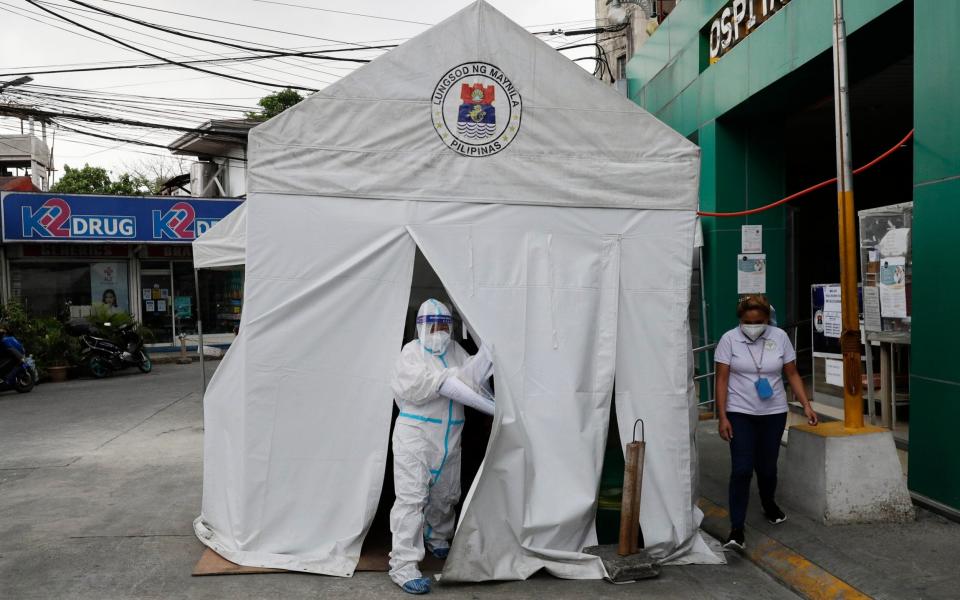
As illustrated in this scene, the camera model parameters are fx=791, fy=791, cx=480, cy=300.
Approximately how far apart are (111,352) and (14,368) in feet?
8.41

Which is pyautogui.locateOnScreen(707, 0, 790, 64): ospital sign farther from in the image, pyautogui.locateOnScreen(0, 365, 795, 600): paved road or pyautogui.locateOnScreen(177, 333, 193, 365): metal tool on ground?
pyautogui.locateOnScreen(177, 333, 193, 365): metal tool on ground

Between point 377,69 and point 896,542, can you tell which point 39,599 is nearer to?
point 377,69

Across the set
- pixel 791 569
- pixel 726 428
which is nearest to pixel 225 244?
pixel 726 428

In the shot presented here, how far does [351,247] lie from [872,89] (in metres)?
6.82

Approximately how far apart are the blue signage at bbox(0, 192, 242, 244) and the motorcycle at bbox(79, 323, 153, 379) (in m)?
2.88

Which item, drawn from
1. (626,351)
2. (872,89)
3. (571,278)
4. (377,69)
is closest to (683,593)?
(626,351)

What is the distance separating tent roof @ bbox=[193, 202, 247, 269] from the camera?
6.85m

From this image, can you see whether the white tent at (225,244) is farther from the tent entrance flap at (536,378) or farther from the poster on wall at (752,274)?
the poster on wall at (752,274)

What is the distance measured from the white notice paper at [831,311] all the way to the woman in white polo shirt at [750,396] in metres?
2.82

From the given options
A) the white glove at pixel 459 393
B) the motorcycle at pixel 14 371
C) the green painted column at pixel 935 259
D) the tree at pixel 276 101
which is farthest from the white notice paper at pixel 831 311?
the tree at pixel 276 101

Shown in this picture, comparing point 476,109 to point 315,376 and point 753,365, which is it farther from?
point 753,365

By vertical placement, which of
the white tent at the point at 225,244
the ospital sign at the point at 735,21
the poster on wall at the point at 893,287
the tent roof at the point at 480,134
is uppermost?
the ospital sign at the point at 735,21

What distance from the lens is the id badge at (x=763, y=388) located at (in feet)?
17.2

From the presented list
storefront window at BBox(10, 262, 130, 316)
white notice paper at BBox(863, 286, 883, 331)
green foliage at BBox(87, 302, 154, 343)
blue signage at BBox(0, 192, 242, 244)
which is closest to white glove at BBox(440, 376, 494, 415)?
white notice paper at BBox(863, 286, 883, 331)
